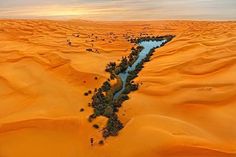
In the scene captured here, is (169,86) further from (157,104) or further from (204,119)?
(204,119)

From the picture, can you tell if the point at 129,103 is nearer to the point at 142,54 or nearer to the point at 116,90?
the point at 116,90

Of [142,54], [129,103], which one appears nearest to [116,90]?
[129,103]

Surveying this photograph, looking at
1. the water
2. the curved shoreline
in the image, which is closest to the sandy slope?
the curved shoreline

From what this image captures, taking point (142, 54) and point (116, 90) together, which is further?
point (142, 54)

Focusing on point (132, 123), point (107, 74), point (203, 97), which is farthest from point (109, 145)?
point (107, 74)

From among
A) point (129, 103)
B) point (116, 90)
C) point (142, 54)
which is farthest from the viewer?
point (142, 54)

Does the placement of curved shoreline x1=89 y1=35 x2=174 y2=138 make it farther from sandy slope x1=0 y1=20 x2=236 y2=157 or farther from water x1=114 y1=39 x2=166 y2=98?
sandy slope x1=0 y1=20 x2=236 y2=157

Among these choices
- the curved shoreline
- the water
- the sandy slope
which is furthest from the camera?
the water

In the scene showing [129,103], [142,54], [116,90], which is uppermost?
[129,103]
